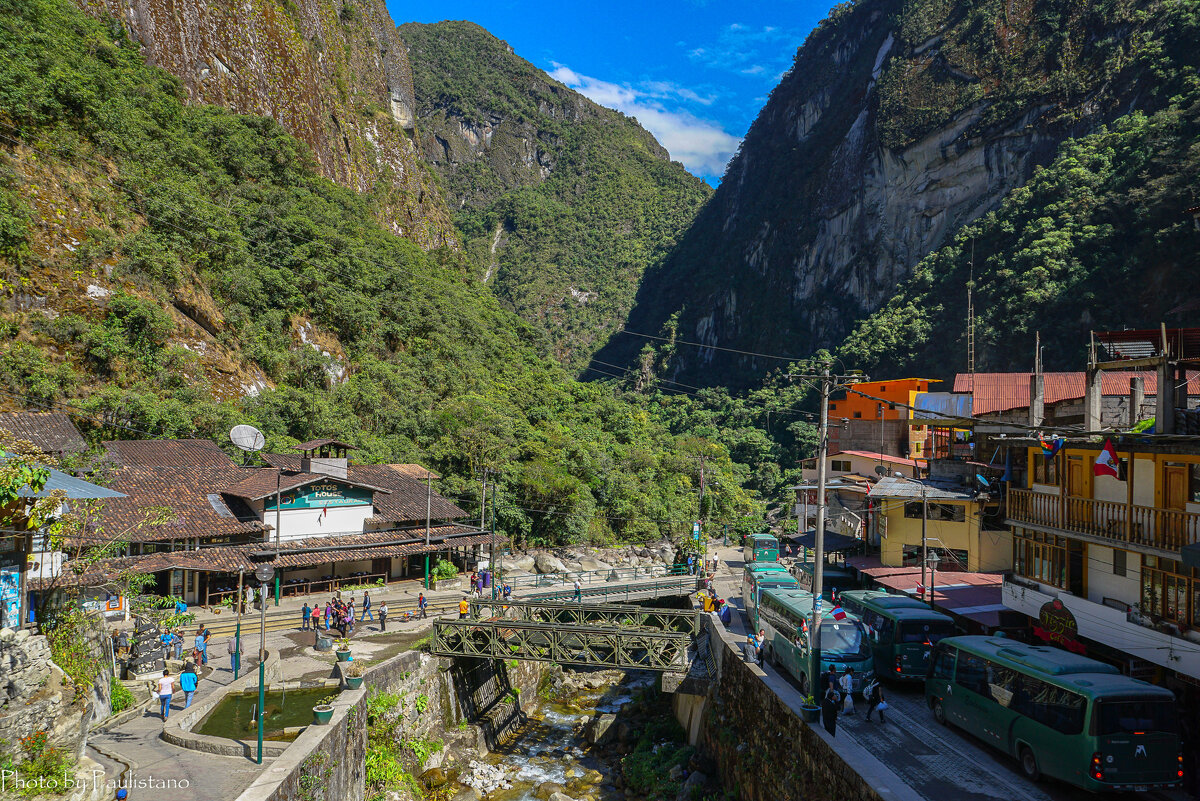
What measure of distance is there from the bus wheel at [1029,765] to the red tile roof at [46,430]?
32.6 meters

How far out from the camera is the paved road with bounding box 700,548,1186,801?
12977 millimetres

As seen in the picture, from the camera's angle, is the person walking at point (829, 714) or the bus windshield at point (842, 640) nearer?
the person walking at point (829, 714)

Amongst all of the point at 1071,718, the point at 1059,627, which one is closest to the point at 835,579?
the point at 1059,627

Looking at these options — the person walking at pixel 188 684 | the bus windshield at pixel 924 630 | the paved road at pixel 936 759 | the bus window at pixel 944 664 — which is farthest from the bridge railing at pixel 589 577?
the bus window at pixel 944 664

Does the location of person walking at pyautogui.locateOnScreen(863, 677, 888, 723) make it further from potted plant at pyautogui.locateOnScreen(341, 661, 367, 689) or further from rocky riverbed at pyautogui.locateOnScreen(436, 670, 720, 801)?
potted plant at pyautogui.locateOnScreen(341, 661, 367, 689)

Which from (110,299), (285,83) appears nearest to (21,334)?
(110,299)

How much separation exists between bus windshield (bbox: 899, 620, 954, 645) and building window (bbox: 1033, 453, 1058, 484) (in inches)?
238

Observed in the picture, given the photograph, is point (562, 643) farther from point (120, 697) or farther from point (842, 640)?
point (120, 697)

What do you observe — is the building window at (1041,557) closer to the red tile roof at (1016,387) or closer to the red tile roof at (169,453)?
the red tile roof at (1016,387)

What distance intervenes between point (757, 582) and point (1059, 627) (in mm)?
10396

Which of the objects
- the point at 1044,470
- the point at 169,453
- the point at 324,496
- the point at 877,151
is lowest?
the point at 324,496

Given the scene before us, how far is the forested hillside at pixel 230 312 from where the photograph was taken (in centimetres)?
3709

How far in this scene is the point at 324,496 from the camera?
33500 mm

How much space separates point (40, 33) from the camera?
44.2 m
